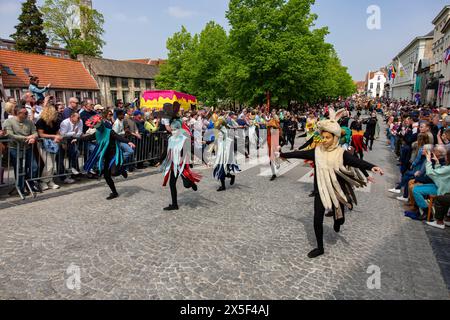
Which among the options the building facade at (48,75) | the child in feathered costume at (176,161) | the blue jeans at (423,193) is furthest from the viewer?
the building facade at (48,75)

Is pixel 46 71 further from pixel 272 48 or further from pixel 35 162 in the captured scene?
pixel 35 162

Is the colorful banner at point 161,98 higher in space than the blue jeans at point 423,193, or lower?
higher

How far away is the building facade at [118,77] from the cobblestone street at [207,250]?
38658 millimetres

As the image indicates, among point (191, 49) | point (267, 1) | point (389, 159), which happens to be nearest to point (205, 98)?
point (191, 49)

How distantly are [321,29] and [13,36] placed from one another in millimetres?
43409

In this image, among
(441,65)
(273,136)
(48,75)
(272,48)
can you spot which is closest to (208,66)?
(272,48)

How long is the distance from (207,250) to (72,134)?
18.2 ft

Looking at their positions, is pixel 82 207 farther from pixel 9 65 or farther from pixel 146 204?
pixel 9 65

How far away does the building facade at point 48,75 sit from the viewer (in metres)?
29.5

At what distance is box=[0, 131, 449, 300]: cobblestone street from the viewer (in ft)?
11.3

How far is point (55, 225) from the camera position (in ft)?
17.2

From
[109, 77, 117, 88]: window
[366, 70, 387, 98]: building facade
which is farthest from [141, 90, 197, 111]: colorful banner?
[366, 70, 387, 98]: building facade

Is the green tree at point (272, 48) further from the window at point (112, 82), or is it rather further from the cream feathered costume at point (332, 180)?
the window at point (112, 82)

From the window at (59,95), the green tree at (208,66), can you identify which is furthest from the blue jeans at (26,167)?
the window at (59,95)
